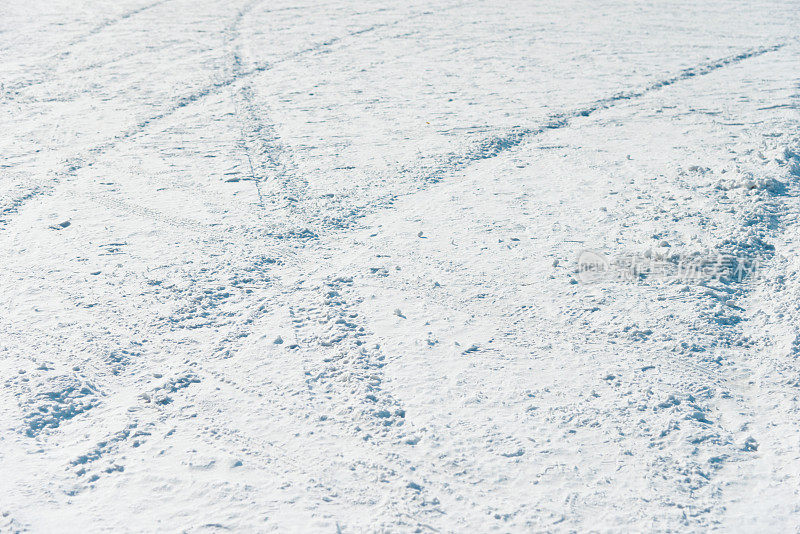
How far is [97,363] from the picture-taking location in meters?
3.63

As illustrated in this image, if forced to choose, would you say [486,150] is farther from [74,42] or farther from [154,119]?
[74,42]

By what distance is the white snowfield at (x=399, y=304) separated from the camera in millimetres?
2898

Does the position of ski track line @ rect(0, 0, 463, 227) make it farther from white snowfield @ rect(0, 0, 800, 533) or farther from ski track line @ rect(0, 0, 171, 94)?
ski track line @ rect(0, 0, 171, 94)

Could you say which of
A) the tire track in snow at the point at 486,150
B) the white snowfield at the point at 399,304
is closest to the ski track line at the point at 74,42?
the white snowfield at the point at 399,304

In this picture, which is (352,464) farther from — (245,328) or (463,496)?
(245,328)

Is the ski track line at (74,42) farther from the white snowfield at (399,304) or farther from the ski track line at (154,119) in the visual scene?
the ski track line at (154,119)

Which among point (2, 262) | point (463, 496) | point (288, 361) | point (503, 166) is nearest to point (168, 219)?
point (2, 262)

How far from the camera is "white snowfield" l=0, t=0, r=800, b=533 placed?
2898 mm

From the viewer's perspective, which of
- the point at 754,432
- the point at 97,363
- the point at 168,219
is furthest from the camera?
the point at 168,219

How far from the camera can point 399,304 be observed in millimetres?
4172

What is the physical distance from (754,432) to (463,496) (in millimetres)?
1384

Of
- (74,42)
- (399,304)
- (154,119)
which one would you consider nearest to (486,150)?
(399,304)

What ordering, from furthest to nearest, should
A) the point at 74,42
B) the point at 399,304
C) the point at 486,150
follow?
the point at 74,42
the point at 486,150
the point at 399,304

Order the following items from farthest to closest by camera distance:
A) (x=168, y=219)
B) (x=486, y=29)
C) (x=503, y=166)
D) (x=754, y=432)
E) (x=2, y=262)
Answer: (x=486, y=29) < (x=503, y=166) < (x=168, y=219) < (x=2, y=262) < (x=754, y=432)
